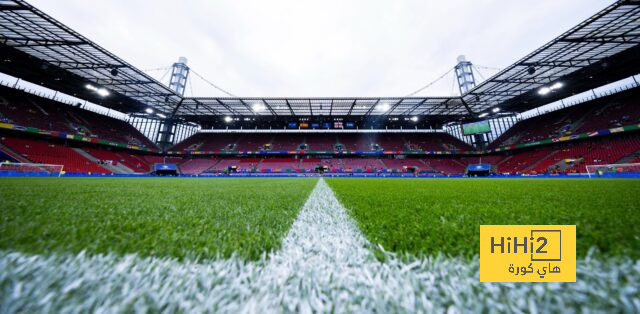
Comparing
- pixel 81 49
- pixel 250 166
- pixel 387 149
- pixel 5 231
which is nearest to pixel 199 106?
pixel 250 166

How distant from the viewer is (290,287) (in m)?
0.47

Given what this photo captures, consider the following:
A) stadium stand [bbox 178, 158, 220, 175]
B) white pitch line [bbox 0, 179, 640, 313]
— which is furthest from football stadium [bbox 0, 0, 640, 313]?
stadium stand [bbox 178, 158, 220, 175]

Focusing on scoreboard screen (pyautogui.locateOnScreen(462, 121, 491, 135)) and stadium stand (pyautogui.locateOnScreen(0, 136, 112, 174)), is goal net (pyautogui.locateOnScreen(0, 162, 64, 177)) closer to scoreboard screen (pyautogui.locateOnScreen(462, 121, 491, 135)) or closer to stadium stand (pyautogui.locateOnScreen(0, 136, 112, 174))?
stadium stand (pyautogui.locateOnScreen(0, 136, 112, 174))

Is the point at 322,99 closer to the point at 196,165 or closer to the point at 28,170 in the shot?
the point at 196,165

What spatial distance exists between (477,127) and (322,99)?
732 inches

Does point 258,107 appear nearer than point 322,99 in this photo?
No

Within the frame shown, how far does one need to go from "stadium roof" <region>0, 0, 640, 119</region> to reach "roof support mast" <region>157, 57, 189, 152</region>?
347 cm

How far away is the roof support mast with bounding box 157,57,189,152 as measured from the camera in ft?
91.7

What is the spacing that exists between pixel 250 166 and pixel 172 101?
1053cm

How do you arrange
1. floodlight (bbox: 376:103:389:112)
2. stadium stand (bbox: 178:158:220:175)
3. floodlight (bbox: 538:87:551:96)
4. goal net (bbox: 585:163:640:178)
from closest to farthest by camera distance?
goal net (bbox: 585:163:640:178)
floodlight (bbox: 538:87:551:96)
floodlight (bbox: 376:103:389:112)
stadium stand (bbox: 178:158:220:175)

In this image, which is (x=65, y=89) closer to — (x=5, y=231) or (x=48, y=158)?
(x=48, y=158)

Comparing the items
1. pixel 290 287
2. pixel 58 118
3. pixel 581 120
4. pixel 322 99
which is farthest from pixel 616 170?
pixel 58 118

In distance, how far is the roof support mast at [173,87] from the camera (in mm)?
27938

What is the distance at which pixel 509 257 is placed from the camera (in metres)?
0.63
